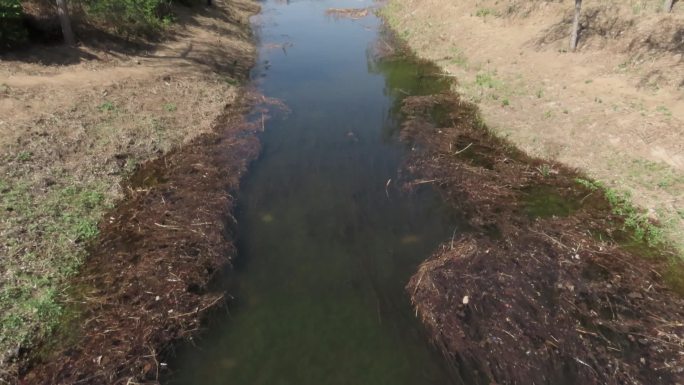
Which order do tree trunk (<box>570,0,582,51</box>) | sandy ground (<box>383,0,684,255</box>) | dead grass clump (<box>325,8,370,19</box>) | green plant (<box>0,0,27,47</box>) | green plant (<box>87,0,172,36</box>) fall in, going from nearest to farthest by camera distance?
1. sandy ground (<box>383,0,684,255</box>)
2. green plant (<box>0,0,27,47</box>)
3. tree trunk (<box>570,0,582,51</box>)
4. green plant (<box>87,0,172,36</box>)
5. dead grass clump (<box>325,8,370,19</box>)

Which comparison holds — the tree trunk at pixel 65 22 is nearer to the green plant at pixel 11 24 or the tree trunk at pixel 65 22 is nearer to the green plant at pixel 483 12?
the green plant at pixel 11 24

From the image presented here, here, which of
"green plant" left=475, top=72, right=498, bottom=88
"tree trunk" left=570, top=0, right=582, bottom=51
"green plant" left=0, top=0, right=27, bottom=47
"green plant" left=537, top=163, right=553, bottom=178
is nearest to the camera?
"green plant" left=537, top=163, right=553, bottom=178

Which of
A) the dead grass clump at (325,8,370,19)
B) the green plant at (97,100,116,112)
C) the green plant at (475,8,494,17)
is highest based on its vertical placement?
the green plant at (475,8,494,17)

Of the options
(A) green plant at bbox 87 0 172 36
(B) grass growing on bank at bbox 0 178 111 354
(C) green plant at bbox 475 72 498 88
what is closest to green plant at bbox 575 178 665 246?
(C) green plant at bbox 475 72 498 88

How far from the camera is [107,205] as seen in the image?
10992mm

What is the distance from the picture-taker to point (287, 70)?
2369cm

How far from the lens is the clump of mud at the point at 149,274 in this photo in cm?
737

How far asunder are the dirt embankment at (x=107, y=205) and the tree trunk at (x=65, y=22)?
0.60 meters

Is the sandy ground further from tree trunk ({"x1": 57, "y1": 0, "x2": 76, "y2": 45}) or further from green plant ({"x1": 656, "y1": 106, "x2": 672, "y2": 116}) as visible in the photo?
tree trunk ({"x1": 57, "y1": 0, "x2": 76, "y2": 45})

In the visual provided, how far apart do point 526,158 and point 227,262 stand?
10841 millimetres

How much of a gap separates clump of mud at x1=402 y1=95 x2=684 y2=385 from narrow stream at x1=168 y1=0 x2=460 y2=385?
0.68m

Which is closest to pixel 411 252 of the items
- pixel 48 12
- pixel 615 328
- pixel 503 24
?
pixel 615 328

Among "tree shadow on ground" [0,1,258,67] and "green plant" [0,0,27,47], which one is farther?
"tree shadow on ground" [0,1,258,67]

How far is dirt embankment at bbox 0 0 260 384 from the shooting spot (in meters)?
7.71
